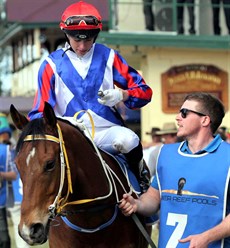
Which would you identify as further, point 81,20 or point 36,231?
point 81,20

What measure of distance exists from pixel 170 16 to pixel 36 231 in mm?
14487

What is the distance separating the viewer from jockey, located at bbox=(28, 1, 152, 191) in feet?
17.3

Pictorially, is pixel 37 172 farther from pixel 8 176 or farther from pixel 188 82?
pixel 188 82

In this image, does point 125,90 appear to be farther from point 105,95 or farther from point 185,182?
point 185,182

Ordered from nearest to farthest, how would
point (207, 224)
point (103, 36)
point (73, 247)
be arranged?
point (207, 224), point (73, 247), point (103, 36)

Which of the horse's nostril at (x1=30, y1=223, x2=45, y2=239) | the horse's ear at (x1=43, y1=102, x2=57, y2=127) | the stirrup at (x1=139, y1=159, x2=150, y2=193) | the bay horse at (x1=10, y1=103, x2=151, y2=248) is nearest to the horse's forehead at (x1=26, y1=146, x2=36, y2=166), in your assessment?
the bay horse at (x1=10, y1=103, x2=151, y2=248)

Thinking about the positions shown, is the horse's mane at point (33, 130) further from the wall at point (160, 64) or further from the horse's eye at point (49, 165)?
the wall at point (160, 64)

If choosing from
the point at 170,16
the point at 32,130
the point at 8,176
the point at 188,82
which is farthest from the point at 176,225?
the point at 170,16

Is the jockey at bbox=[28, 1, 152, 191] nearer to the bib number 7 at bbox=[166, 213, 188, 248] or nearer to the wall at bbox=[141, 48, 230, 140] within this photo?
the bib number 7 at bbox=[166, 213, 188, 248]

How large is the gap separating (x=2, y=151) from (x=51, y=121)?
5361 millimetres

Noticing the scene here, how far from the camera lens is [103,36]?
17203 mm

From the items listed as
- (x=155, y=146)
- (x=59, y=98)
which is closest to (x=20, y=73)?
(x=155, y=146)

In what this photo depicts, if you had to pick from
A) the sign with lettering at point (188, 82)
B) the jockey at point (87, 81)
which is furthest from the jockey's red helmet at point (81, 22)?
the sign with lettering at point (188, 82)

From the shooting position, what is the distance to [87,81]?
5320 mm
